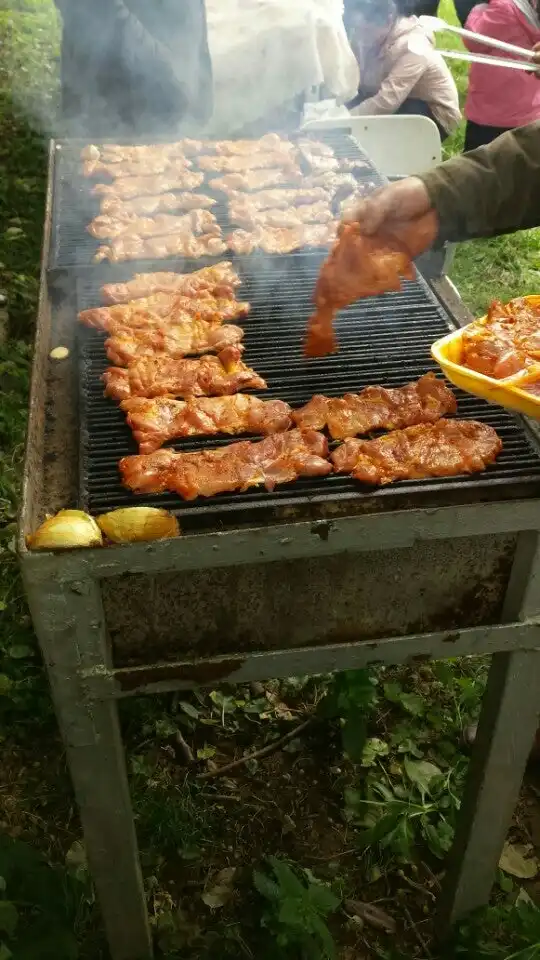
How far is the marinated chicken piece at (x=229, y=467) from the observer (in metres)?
2.32

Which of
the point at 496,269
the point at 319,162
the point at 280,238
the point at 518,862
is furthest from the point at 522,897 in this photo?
the point at 496,269

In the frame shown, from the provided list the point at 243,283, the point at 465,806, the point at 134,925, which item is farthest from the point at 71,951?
the point at 243,283

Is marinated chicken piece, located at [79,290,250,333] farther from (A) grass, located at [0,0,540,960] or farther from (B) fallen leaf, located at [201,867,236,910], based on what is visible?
(B) fallen leaf, located at [201,867,236,910]

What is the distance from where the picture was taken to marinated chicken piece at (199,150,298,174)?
16.2 feet

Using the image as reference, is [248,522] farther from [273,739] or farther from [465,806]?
[273,739]

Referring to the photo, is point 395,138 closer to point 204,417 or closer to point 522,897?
point 204,417

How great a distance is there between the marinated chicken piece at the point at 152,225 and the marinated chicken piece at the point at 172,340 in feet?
3.27

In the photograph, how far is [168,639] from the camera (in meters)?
2.34

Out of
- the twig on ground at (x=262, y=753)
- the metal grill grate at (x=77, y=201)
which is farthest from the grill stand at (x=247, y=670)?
the metal grill grate at (x=77, y=201)

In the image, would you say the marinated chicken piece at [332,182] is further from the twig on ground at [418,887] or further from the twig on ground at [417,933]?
the twig on ground at [417,933]

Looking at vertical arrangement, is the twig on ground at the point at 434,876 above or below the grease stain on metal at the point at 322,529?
below

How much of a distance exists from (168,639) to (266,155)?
3799 mm

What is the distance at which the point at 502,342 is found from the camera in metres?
2.41

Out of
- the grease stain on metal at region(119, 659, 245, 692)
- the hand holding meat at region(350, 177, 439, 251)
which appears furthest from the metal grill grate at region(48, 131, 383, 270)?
the grease stain on metal at region(119, 659, 245, 692)
